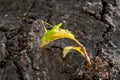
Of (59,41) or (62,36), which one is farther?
(59,41)

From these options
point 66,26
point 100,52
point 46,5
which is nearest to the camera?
point 100,52

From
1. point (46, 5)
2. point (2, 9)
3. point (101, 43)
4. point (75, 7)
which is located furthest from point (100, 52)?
point (2, 9)

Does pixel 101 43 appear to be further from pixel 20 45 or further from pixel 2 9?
pixel 2 9

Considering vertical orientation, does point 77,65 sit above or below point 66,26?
below

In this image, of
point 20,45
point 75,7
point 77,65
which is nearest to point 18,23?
point 20,45

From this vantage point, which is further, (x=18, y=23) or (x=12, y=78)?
(x=18, y=23)

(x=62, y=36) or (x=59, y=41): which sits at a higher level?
(x=62, y=36)

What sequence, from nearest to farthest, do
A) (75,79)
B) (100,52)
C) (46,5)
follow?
(75,79), (100,52), (46,5)
